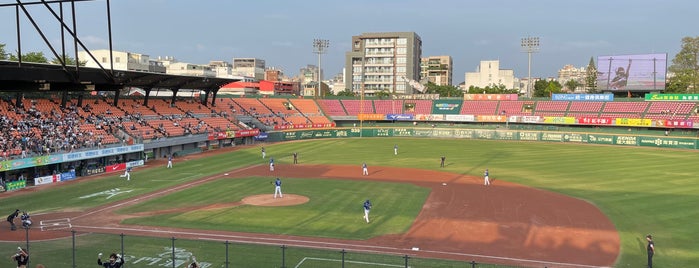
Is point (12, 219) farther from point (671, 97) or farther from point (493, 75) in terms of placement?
point (493, 75)

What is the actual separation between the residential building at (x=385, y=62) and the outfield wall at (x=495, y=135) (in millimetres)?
49502

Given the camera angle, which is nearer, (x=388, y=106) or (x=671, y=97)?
(x=671, y=97)

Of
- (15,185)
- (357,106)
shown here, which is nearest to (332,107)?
(357,106)

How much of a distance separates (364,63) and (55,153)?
106627 millimetres

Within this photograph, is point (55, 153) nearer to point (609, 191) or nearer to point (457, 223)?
point (457, 223)

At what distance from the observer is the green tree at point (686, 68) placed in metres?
99.6

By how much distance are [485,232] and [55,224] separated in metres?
23.5

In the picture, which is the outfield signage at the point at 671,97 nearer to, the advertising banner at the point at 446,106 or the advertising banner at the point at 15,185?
the advertising banner at the point at 446,106

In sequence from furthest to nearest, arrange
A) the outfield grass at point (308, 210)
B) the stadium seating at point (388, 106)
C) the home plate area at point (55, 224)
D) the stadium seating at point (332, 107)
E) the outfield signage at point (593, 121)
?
the stadium seating at point (388, 106), the stadium seating at point (332, 107), the outfield signage at point (593, 121), the home plate area at point (55, 224), the outfield grass at point (308, 210)

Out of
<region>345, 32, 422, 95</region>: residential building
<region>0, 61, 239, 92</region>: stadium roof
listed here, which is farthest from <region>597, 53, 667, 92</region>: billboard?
<region>0, 61, 239, 92</region>: stadium roof

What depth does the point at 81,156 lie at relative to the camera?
42.2 metres

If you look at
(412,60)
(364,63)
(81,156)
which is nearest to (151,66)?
(364,63)

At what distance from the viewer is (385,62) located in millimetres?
140250

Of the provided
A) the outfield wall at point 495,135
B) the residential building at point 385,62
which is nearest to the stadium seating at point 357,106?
the outfield wall at point 495,135
